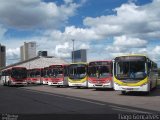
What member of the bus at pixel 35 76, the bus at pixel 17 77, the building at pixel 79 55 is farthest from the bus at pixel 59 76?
the building at pixel 79 55

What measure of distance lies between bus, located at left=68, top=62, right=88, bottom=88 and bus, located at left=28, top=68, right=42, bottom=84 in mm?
19850

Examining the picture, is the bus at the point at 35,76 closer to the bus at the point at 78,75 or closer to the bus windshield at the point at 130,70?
the bus at the point at 78,75

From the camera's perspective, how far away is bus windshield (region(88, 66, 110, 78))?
104 feet

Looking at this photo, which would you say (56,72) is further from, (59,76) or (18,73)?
(18,73)

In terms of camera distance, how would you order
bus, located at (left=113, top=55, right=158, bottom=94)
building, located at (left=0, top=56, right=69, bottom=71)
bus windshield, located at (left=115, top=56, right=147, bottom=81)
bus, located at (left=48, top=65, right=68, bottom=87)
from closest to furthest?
bus, located at (left=113, top=55, right=158, bottom=94) < bus windshield, located at (left=115, top=56, right=147, bottom=81) < bus, located at (left=48, top=65, right=68, bottom=87) < building, located at (left=0, top=56, right=69, bottom=71)

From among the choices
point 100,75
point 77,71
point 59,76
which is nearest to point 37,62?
point 59,76

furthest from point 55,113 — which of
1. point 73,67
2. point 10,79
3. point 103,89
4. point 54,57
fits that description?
point 54,57

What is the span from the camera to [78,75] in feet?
120

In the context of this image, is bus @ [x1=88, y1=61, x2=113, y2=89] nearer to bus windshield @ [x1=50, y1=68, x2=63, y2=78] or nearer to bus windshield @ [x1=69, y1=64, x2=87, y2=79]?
bus windshield @ [x1=69, y1=64, x2=87, y2=79]

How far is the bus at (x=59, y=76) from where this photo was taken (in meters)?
41.5

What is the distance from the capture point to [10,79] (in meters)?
48.9

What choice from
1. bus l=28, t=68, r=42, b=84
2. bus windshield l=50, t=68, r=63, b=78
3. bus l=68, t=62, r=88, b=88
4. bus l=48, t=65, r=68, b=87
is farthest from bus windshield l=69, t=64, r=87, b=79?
bus l=28, t=68, r=42, b=84

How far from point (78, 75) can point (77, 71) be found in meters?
0.58

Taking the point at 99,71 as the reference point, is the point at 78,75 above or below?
below
